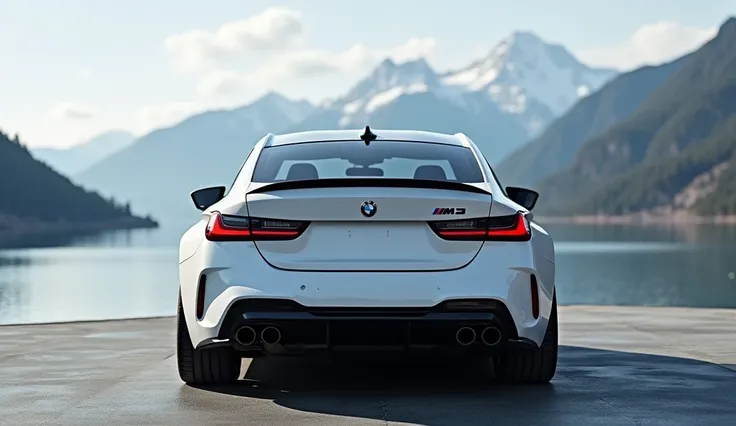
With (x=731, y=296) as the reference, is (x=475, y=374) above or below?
above

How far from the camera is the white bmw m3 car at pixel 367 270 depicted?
6094 millimetres

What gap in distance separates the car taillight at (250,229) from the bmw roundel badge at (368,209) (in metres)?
0.31

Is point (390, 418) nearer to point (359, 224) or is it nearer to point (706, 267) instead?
point (359, 224)

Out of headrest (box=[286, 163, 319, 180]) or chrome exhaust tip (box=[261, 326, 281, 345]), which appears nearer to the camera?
chrome exhaust tip (box=[261, 326, 281, 345])

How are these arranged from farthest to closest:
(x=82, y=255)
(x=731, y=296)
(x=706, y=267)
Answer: (x=82, y=255) → (x=706, y=267) → (x=731, y=296)

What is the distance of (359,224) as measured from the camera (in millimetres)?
6195

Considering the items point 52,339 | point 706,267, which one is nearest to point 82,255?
point 706,267

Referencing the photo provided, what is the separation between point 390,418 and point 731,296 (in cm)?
6060

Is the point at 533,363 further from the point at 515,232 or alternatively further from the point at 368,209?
the point at 368,209

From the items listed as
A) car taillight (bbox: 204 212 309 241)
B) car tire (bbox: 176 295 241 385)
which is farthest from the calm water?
car taillight (bbox: 204 212 309 241)

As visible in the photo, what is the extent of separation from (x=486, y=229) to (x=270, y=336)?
50.5 inches

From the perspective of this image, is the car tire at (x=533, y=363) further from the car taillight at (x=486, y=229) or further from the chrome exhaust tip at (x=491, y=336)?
the car taillight at (x=486, y=229)

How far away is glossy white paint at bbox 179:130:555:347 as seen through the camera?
609 cm

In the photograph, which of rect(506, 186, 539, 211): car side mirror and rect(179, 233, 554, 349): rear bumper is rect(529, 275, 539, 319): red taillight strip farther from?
rect(506, 186, 539, 211): car side mirror
